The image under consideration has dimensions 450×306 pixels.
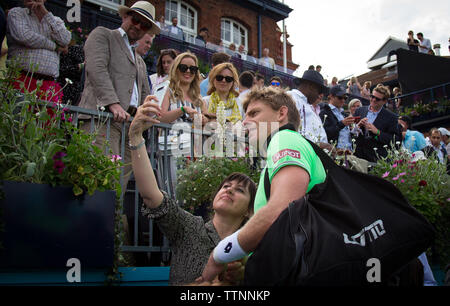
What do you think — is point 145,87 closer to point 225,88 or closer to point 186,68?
point 186,68

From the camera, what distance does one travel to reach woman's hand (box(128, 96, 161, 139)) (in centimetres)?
257

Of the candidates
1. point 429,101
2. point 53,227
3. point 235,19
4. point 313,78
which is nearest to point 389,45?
point 235,19

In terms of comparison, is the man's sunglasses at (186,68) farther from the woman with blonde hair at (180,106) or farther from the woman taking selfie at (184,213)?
the woman taking selfie at (184,213)

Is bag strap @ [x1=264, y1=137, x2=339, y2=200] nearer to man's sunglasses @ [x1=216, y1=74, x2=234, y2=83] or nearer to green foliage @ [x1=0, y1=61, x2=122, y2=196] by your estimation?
green foliage @ [x1=0, y1=61, x2=122, y2=196]

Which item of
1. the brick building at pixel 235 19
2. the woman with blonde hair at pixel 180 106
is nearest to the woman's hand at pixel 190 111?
the woman with blonde hair at pixel 180 106

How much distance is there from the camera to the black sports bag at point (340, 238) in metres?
1.72

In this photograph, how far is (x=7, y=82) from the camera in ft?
11.1

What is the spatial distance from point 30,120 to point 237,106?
3247 mm

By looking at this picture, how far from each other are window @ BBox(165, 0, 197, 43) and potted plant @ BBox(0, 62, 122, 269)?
15265 millimetres

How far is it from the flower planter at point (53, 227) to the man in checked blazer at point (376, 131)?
4855 millimetres

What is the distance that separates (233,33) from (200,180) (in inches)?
681

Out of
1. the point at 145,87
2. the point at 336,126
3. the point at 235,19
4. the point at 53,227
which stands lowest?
the point at 53,227

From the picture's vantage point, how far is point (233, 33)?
20.8 meters
